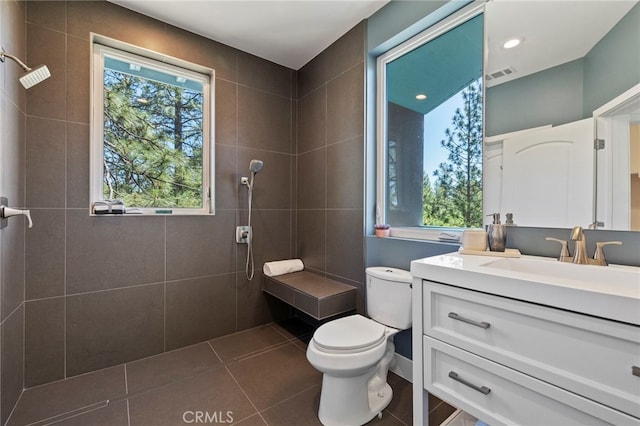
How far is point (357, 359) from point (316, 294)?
0.65 meters

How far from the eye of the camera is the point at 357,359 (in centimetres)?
131

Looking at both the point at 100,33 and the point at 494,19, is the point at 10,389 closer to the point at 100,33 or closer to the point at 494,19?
the point at 100,33

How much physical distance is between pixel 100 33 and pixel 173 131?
2.35 ft

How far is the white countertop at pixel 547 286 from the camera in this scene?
2.28 ft

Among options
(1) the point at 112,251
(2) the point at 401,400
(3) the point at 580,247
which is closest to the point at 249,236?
(1) the point at 112,251

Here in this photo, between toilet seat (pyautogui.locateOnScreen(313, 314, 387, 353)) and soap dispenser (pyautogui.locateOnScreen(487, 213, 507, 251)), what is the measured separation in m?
0.72

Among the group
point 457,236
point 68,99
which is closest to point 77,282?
point 68,99

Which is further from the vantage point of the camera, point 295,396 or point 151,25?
point 151,25

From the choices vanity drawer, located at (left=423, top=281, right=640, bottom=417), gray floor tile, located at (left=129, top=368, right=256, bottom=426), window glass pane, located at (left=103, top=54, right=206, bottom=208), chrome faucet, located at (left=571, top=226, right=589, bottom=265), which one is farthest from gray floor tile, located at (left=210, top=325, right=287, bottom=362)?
chrome faucet, located at (left=571, top=226, right=589, bottom=265)

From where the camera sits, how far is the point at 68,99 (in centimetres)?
171

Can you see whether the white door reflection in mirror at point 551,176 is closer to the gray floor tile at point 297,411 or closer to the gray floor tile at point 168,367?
the gray floor tile at point 297,411

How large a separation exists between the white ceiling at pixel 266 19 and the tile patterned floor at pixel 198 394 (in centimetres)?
249

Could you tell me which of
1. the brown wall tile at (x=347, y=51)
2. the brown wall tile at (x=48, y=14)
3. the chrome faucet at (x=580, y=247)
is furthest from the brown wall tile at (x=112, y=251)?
the chrome faucet at (x=580, y=247)

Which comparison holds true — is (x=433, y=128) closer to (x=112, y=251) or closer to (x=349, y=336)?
(x=349, y=336)
